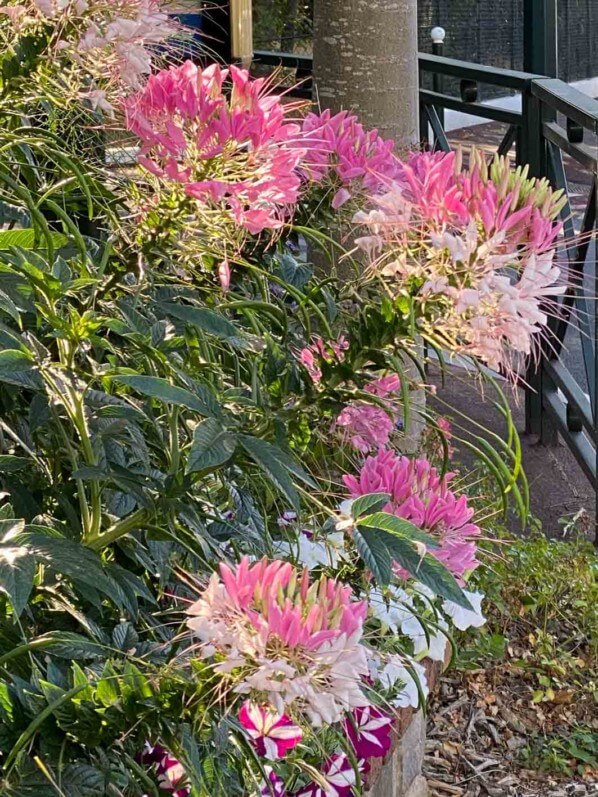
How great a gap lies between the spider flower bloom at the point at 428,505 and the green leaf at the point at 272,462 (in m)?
0.29

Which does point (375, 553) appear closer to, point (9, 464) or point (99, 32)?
Answer: point (9, 464)

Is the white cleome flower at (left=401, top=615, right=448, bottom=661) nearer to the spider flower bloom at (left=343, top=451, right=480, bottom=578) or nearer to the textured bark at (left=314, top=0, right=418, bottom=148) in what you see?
the spider flower bloom at (left=343, top=451, right=480, bottom=578)

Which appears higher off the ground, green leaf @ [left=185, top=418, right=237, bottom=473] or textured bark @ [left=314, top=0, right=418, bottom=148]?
textured bark @ [left=314, top=0, right=418, bottom=148]

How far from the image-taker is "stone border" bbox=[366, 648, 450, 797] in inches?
73.9

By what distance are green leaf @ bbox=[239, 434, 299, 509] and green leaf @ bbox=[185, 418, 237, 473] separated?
1 centimetres

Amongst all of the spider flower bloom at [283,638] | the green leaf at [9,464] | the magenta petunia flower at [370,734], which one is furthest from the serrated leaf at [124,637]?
the magenta petunia flower at [370,734]

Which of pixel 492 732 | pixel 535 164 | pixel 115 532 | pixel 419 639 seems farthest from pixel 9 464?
pixel 535 164

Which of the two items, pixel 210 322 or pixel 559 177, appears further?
pixel 559 177

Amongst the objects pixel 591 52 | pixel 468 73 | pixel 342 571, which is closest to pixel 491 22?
pixel 591 52

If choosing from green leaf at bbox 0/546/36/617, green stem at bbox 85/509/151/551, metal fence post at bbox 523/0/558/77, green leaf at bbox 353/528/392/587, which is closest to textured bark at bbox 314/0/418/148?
green stem at bbox 85/509/151/551

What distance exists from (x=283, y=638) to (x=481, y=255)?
393 mm

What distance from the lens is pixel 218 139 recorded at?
1.04 metres

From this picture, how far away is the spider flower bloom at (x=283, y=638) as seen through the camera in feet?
2.64

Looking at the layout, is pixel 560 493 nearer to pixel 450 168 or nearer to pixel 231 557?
pixel 231 557
